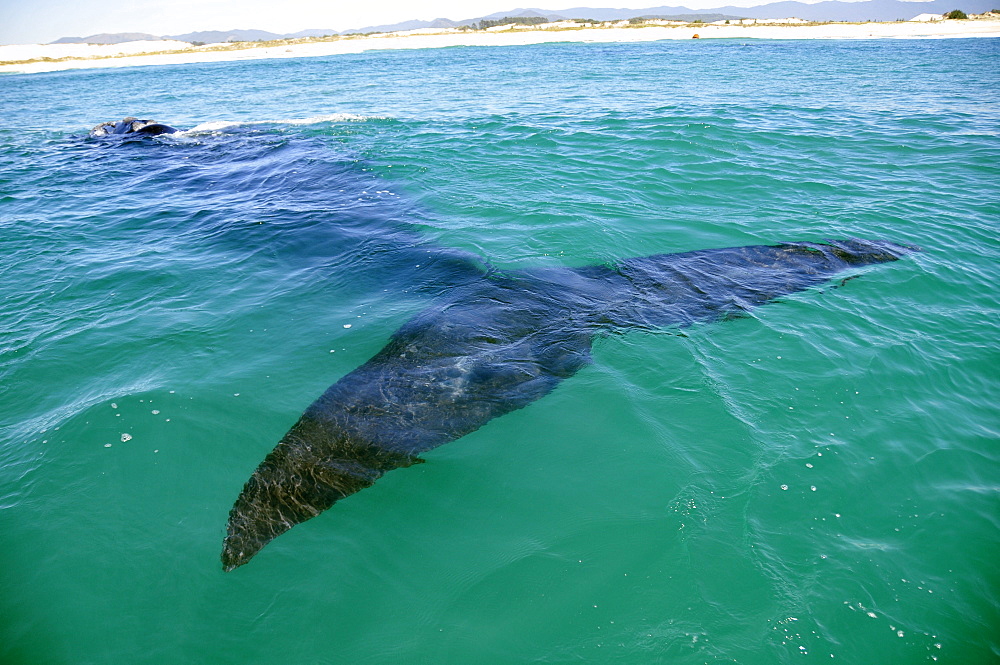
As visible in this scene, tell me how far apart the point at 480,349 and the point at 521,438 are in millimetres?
1289

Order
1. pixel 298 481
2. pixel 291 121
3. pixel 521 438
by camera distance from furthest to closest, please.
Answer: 1. pixel 291 121
2. pixel 521 438
3. pixel 298 481

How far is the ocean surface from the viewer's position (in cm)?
371

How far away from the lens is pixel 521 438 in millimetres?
5281

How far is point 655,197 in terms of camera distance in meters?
11.7

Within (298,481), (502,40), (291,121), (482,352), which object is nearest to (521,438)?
(482,352)

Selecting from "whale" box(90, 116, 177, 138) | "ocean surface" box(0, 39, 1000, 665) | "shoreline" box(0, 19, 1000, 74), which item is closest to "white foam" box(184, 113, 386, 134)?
"whale" box(90, 116, 177, 138)

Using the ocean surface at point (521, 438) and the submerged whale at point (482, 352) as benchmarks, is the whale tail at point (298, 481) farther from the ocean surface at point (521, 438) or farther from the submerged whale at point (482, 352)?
the ocean surface at point (521, 438)

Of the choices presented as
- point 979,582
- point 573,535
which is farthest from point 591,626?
point 979,582

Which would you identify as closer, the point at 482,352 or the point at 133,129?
the point at 482,352

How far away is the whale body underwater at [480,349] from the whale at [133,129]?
16.7 metres

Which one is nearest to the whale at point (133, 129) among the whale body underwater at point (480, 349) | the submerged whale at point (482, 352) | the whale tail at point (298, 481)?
the whale body underwater at point (480, 349)

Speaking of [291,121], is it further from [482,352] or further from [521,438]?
[521,438]

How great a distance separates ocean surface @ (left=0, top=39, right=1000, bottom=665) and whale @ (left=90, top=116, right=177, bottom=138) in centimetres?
743

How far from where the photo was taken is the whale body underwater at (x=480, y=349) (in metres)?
4.67
